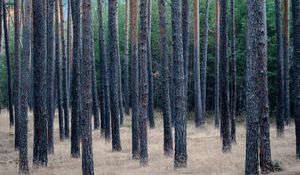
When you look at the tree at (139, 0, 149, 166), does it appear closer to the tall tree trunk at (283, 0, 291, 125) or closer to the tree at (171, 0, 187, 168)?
the tree at (171, 0, 187, 168)

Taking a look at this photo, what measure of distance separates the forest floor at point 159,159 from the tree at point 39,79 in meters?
0.63

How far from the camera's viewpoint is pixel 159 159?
14.4 m

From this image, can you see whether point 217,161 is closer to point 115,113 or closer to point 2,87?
point 115,113

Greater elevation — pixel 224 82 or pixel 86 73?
pixel 86 73

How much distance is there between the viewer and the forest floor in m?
12.1

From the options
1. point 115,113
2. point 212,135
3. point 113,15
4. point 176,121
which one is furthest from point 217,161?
point 212,135

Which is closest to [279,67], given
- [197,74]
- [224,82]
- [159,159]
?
[224,82]

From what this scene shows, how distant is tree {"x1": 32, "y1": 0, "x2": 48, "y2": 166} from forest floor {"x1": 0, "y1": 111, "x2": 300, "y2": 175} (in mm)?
630

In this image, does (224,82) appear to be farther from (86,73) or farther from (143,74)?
(86,73)

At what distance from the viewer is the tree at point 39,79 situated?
12.6 metres

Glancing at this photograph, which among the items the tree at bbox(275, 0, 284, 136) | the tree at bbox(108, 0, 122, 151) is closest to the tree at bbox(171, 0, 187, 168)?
the tree at bbox(108, 0, 122, 151)

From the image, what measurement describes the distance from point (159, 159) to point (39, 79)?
4.77 meters

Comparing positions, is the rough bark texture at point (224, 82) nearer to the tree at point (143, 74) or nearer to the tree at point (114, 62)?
the tree at point (143, 74)

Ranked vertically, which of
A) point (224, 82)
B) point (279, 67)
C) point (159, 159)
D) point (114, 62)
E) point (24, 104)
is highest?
point (114, 62)
